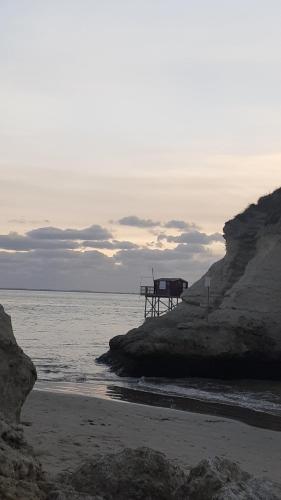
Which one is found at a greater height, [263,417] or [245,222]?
[245,222]

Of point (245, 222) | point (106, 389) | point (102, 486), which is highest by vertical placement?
point (245, 222)

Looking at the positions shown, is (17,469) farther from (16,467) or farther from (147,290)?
(147,290)

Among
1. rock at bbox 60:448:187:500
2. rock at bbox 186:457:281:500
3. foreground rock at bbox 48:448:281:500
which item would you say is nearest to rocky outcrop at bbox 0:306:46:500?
foreground rock at bbox 48:448:281:500

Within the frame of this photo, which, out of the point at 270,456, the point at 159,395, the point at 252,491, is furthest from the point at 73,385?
the point at 252,491

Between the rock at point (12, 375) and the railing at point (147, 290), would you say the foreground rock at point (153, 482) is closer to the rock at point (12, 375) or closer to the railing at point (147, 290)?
the rock at point (12, 375)

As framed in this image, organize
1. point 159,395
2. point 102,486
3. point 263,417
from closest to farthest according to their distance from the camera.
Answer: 1. point 102,486
2. point 263,417
3. point 159,395

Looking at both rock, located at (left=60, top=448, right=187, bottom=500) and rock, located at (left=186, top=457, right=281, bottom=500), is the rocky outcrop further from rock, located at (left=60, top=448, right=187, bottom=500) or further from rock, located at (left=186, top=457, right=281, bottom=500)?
rock, located at (left=186, top=457, right=281, bottom=500)

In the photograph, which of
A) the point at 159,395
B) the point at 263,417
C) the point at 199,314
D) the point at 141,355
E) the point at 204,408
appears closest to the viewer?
the point at 263,417

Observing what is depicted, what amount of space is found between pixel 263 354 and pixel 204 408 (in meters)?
9.20

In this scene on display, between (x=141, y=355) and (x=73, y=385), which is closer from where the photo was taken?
(x=73, y=385)

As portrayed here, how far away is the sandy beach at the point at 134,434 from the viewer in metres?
8.91

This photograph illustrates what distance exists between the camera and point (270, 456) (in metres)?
10.8

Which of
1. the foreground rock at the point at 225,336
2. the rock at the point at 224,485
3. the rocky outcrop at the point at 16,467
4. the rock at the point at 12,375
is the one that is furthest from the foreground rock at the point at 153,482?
the foreground rock at the point at 225,336

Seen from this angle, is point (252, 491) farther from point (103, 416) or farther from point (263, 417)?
point (263, 417)
